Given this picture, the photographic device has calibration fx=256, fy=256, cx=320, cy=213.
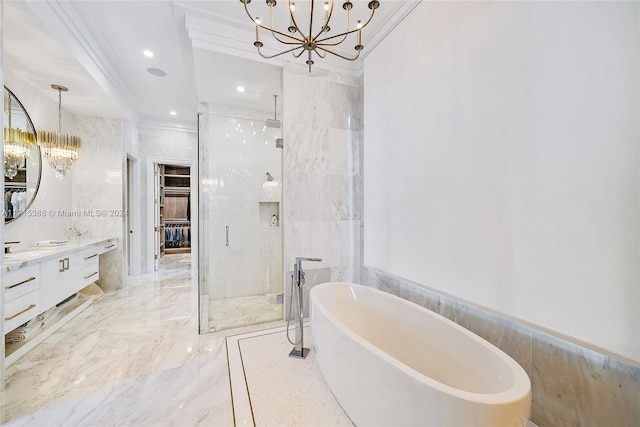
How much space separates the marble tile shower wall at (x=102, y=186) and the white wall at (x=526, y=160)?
409 cm

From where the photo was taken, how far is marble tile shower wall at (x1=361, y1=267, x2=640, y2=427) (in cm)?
110

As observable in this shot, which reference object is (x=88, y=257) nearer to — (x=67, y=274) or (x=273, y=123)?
(x=67, y=274)

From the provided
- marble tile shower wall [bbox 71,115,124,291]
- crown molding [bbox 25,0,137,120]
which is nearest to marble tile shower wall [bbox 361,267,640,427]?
crown molding [bbox 25,0,137,120]

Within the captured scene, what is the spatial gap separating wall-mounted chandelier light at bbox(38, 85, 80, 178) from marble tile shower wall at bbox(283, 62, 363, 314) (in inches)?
107

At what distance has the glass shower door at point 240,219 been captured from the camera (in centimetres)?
286

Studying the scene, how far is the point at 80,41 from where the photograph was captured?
235 centimetres

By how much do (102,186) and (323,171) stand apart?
3.39m

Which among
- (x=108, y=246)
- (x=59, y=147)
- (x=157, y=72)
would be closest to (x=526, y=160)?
(x=157, y=72)

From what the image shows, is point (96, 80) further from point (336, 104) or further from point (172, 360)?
point (172, 360)

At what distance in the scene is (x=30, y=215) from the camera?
2791mm

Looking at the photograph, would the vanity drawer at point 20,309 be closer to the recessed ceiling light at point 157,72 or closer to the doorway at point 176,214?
the recessed ceiling light at point 157,72

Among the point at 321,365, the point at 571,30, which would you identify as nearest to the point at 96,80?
the point at 321,365

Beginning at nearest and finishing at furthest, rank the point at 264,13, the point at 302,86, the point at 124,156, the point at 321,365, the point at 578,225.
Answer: the point at 578,225
the point at 321,365
the point at 264,13
the point at 302,86
the point at 124,156

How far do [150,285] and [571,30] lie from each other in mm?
5208
